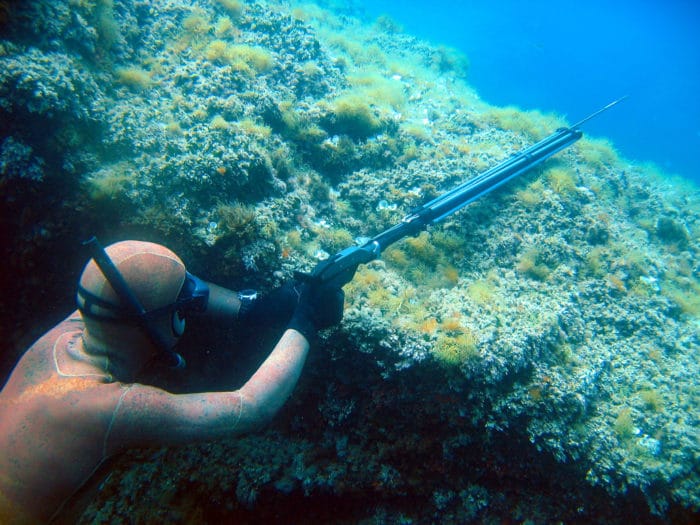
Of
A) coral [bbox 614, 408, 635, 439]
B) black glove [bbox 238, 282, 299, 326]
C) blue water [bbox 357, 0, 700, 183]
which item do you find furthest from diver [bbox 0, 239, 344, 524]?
blue water [bbox 357, 0, 700, 183]

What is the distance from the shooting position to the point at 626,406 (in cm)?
299

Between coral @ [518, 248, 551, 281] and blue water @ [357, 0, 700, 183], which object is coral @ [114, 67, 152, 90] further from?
blue water @ [357, 0, 700, 183]

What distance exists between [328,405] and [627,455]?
2.60m

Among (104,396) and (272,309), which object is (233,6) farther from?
→ (104,396)

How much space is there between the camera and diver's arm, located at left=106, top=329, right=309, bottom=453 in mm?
1636

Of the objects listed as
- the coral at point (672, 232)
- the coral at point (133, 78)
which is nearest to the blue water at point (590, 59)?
the coral at point (672, 232)

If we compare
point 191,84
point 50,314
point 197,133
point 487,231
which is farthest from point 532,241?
point 50,314

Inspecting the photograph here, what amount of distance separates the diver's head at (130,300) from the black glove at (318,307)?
0.94 m

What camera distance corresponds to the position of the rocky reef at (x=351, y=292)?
2691mm

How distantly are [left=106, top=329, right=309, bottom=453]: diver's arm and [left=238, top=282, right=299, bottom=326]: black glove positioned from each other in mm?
722

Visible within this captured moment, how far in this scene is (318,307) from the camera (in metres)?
2.63

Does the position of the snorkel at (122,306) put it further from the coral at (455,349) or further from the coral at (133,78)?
the coral at (133,78)

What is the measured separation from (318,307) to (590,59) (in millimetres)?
74413

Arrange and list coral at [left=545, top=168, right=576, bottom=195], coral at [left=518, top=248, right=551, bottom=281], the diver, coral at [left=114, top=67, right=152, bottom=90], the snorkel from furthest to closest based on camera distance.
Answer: coral at [left=545, top=168, right=576, bottom=195]
coral at [left=114, top=67, right=152, bottom=90]
coral at [left=518, top=248, right=551, bottom=281]
the snorkel
the diver
